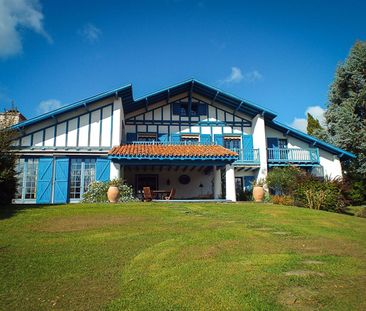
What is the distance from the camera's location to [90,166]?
648 inches

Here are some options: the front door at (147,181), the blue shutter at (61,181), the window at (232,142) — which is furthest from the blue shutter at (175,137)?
the blue shutter at (61,181)

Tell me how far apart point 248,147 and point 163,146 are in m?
6.20

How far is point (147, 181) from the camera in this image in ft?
64.7

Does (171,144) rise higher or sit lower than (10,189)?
higher

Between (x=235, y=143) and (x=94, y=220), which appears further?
(x=235, y=143)

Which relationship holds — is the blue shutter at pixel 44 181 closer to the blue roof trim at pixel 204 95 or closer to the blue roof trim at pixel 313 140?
the blue roof trim at pixel 204 95

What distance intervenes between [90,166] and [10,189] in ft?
17.1

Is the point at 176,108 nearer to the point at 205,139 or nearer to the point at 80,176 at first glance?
the point at 205,139

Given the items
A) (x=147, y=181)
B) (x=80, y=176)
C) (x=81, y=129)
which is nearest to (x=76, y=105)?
(x=81, y=129)

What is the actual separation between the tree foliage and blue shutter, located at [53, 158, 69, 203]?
160 inches

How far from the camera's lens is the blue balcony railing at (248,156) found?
19.7 metres

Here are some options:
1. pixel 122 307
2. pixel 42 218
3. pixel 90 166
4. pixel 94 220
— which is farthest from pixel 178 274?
pixel 90 166

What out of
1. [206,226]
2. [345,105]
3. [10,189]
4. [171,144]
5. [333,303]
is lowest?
[333,303]

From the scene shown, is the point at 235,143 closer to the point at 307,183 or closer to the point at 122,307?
the point at 307,183
